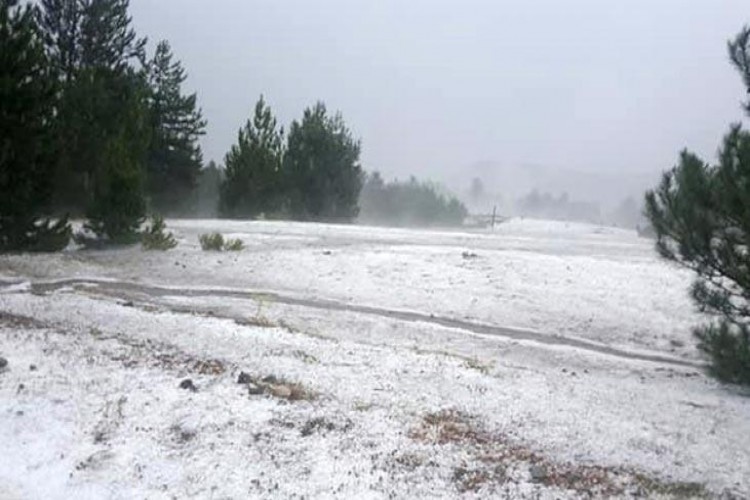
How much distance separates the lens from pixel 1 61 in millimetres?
12922

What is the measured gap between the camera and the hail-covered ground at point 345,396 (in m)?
5.08

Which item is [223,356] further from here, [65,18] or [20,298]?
[65,18]

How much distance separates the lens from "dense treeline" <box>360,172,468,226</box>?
6238 cm

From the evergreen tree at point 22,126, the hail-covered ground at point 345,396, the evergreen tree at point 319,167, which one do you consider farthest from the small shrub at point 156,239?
the evergreen tree at point 319,167

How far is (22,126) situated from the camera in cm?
1330

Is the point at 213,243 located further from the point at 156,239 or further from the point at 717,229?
the point at 717,229

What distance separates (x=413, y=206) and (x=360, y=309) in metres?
53.4

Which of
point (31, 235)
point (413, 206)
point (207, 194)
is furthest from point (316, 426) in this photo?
point (413, 206)

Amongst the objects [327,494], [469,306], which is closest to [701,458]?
[327,494]

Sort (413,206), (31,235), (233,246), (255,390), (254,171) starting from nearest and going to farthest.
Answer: (255,390) < (31,235) < (233,246) < (254,171) < (413,206)

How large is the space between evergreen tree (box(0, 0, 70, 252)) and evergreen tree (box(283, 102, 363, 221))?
19643 mm

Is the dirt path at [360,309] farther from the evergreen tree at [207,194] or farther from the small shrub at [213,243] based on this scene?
the evergreen tree at [207,194]

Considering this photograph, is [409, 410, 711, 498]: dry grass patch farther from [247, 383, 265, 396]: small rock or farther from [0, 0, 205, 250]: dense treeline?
[0, 0, 205, 250]: dense treeline

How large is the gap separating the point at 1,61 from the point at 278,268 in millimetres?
6841
